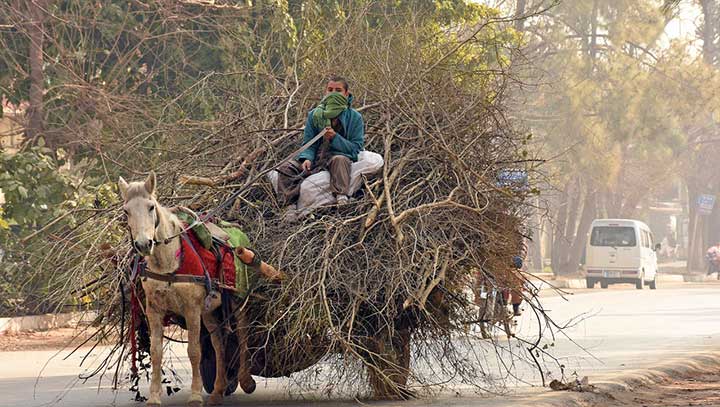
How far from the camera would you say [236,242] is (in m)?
9.90

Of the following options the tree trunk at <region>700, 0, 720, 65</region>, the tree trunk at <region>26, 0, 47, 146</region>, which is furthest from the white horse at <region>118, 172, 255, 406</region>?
the tree trunk at <region>700, 0, 720, 65</region>

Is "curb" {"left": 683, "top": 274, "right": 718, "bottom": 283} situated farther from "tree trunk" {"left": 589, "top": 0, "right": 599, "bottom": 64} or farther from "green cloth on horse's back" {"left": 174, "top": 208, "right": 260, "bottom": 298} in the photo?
"green cloth on horse's back" {"left": 174, "top": 208, "right": 260, "bottom": 298}

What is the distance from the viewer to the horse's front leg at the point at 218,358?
10070 mm

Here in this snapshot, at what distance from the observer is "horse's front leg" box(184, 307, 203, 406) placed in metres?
9.58

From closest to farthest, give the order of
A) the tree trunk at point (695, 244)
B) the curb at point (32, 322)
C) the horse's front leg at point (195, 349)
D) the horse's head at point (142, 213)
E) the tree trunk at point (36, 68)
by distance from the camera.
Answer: the horse's head at point (142, 213), the horse's front leg at point (195, 349), the curb at point (32, 322), the tree trunk at point (36, 68), the tree trunk at point (695, 244)

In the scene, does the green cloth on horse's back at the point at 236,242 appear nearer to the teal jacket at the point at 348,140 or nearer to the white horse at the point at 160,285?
the white horse at the point at 160,285

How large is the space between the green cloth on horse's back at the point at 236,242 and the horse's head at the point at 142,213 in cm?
57

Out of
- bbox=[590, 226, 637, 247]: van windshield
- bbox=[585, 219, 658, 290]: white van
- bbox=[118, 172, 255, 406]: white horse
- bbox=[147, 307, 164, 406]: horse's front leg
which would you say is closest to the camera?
bbox=[118, 172, 255, 406]: white horse

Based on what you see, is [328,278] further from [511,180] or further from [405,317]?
[511,180]

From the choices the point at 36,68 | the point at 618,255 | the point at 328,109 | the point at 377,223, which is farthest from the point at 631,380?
the point at 618,255

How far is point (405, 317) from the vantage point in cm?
1032

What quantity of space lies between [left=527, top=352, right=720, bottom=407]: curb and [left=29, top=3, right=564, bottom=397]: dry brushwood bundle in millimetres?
484

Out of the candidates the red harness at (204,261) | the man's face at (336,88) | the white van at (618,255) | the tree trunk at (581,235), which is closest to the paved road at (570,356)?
the red harness at (204,261)

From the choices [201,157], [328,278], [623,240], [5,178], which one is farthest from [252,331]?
[623,240]
